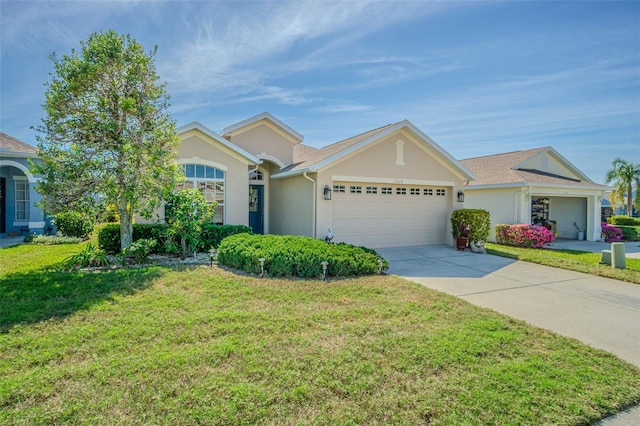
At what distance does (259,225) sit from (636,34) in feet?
48.9

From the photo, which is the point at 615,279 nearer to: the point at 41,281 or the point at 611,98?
the point at 611,98

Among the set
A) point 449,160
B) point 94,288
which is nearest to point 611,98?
point 449,160

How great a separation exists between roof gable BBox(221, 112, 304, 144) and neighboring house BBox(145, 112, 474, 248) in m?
0.05

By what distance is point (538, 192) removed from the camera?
15969 millimetres

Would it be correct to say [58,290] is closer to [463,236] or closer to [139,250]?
[139,250]

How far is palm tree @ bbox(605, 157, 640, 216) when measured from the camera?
3269 cm

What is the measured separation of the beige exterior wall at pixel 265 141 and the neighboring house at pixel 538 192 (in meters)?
10.1

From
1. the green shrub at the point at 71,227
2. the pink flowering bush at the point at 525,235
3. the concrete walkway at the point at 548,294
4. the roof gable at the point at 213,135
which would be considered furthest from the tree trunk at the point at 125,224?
the pink flowering bush at the point at 525,235

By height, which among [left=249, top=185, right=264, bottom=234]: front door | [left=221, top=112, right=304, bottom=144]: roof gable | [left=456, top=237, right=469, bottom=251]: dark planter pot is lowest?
[left=456, top=237, right=469, bottom=251]: dark planter pot

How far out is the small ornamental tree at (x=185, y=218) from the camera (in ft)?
30.7

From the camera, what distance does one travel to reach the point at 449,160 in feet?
44.8

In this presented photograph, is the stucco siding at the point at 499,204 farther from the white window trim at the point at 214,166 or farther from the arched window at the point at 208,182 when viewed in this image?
the arched window at the point at 208,182

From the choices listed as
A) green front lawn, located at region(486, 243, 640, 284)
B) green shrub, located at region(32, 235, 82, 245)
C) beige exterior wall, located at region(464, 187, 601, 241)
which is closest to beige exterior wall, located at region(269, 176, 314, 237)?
green front lawn, located at region(486, 243, 640, 284)

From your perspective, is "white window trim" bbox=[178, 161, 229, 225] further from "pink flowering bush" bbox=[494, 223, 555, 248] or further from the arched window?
"pink flowering bush" bbox=[494, 223, 555, 248]
